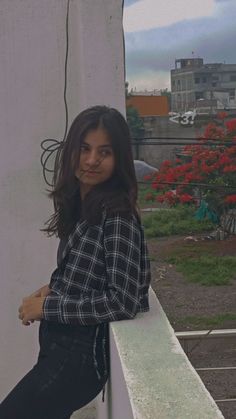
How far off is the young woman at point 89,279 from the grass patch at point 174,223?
38.2 feet

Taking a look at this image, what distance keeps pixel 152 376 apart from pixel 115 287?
0.37 m

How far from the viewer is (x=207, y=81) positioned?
55625 millimetres

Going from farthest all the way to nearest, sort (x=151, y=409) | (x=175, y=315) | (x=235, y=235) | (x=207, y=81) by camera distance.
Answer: (x=207, y=81) → (x=235, y=235) → (x=175, y=315) → (x=151, y=409)

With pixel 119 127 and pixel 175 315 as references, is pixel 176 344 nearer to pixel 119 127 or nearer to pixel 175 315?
pixel 119 127

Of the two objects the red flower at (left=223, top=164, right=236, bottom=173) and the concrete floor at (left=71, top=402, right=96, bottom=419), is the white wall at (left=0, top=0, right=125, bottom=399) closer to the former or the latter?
the concrete floor at (left=71, top=402, right=96, bottom=419)

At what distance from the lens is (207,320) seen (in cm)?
823

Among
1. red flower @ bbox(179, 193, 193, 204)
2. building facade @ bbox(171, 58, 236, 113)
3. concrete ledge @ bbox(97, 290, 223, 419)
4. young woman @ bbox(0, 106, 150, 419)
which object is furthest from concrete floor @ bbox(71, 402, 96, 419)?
building facade @ bbox(171, 58, 236, 113)

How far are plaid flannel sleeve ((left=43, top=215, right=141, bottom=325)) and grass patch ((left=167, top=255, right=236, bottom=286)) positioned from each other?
27.0 feet

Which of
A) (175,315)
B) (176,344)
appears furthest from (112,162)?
(175,315)

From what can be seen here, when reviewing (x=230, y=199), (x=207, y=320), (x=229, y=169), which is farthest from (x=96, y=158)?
(x=229, y=169)

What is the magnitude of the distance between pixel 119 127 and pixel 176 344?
66 cm

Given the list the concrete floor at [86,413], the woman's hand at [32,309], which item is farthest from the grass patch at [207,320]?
the woman's hand at [32,309]

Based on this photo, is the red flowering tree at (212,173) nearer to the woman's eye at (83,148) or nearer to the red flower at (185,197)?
the red flower at (185,197)

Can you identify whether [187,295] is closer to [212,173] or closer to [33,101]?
[212,173]
